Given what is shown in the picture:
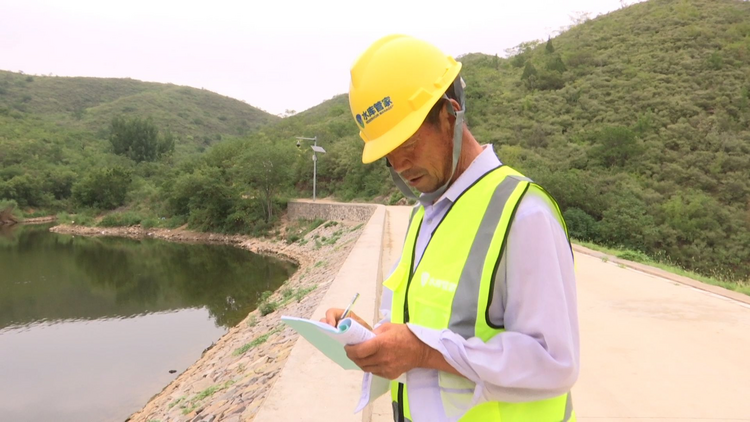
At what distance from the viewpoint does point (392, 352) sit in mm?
1003

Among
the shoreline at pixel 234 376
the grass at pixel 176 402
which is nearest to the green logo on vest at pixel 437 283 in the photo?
the shoreline at pixel 234 376

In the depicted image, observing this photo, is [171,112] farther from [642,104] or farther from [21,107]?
[642,104]

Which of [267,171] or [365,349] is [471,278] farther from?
[267,171]

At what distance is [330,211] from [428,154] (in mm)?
25798

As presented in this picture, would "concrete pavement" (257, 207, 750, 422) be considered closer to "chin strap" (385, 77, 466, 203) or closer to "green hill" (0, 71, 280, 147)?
"chin strap" (385, 77, 466, 203)

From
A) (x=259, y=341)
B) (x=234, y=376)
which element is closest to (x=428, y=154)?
(x=234, y=376)

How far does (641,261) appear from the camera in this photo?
10477 millimetres

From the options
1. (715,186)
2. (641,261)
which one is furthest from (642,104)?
(641,261)

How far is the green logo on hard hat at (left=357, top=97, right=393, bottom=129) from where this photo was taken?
118 cm

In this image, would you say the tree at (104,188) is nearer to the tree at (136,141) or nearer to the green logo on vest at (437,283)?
the tree at (136,141)

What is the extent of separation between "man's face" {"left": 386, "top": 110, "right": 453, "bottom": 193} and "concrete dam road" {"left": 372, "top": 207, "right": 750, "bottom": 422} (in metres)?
2.43

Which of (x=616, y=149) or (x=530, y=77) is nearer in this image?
(x=616, y=149)

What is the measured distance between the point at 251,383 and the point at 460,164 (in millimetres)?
5137

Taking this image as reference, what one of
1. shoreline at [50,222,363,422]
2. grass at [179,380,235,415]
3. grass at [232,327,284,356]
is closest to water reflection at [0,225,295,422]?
shoreline at [50,222,363,422]
